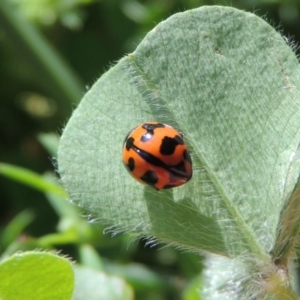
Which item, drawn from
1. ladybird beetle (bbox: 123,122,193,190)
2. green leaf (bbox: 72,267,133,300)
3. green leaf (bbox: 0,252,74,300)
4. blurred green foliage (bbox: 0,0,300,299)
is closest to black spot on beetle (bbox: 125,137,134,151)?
ladybird beetle (bbox: 123,122,193,190)

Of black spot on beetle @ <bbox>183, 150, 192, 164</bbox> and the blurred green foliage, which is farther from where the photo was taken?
the blurred green foliage

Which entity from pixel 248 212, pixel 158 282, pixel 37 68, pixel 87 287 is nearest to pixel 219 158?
pixel 248 212

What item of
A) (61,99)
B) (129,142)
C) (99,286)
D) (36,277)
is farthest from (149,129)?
(61,99)

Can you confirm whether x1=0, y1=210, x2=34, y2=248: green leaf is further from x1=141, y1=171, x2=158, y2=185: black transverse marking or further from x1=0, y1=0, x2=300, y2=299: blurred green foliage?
x1=141, y1=171, x2=158, y2=185: black transverse marking

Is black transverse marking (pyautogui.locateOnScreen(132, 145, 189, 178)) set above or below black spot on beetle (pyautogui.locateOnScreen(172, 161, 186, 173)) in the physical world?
below

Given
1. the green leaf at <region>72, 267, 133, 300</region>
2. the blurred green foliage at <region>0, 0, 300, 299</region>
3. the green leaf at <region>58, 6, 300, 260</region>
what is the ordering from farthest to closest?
the blurred green foliage at <region>0, 0, 300, 299</region> < the green leaf at <region>72, 267, 133, 300</region> < the green leaf at <region>58, 6, 300, 260</region>

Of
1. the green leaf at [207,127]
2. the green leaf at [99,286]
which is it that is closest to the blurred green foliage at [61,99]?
the green leaf at [99,286]

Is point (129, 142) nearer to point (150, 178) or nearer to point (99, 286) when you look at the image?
point (150, 178)
